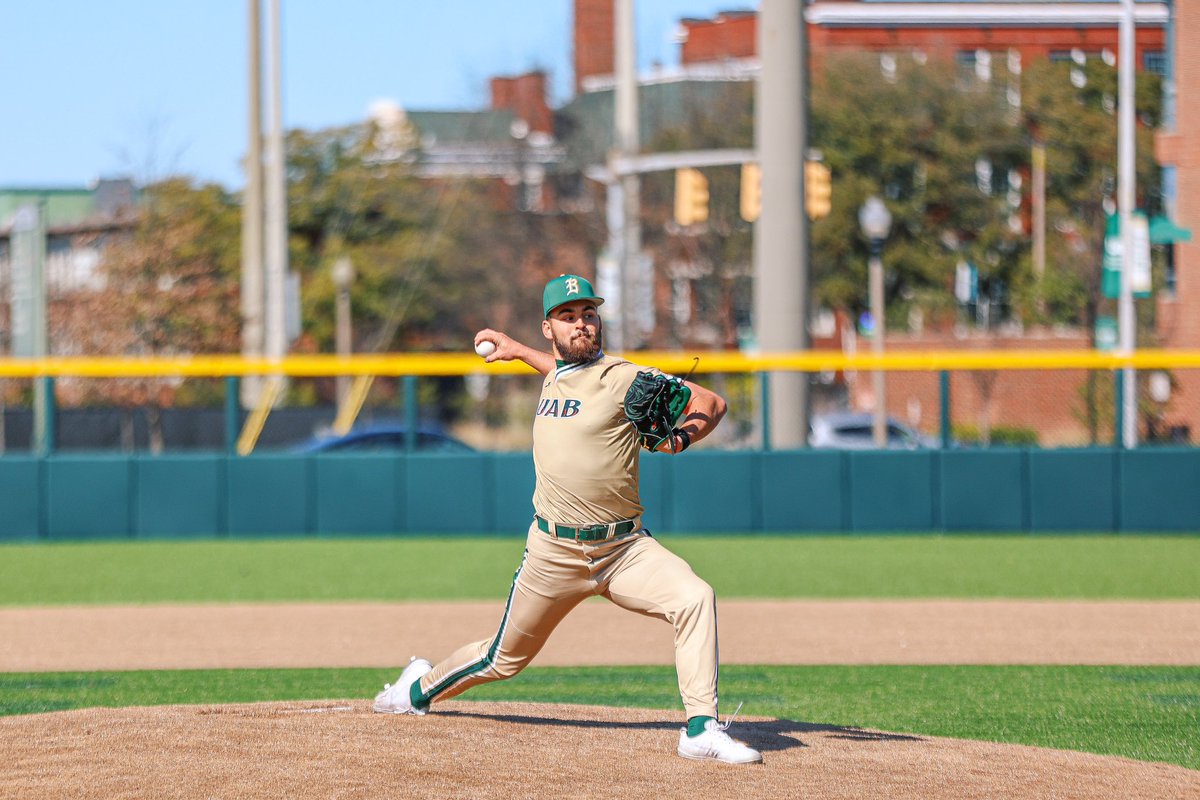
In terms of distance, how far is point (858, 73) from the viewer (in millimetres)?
51531

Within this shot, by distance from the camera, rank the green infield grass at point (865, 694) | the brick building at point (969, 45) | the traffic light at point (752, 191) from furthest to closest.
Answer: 1. the brick building at point (969, 45)
2. the traffic light at point (752, 191)
3. the green infield grass at point (865, 694)

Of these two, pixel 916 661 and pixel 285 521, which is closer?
pixel 916 661

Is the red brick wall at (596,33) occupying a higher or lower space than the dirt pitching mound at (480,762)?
higher

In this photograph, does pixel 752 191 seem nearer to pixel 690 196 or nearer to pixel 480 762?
pixel 690 196

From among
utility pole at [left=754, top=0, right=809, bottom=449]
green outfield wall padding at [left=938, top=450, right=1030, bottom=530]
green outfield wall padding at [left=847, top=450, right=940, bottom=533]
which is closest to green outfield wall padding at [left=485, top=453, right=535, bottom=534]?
green outfield wall padding at [left=847, top=450, right=940, bottom=533]

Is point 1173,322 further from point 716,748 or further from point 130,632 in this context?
point 716,748

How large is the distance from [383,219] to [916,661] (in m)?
52.8

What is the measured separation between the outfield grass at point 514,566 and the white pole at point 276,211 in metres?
8.27

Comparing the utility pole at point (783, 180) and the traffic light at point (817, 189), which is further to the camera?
the traffic light at point (817, 189)

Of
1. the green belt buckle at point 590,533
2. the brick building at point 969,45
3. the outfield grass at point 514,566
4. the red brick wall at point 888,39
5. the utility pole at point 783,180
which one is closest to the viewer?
the green belt buckle at point 590,533

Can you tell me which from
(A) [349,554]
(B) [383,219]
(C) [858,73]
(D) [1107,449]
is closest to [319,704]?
(A) [349,554]

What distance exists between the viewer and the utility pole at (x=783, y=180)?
1916 centimetres

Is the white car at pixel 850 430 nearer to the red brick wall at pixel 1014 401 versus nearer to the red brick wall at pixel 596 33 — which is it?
the red brick wall at pixel 1014 401

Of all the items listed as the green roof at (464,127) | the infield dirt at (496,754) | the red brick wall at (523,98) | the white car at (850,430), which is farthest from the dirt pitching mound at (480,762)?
the green roof at (464,127)
